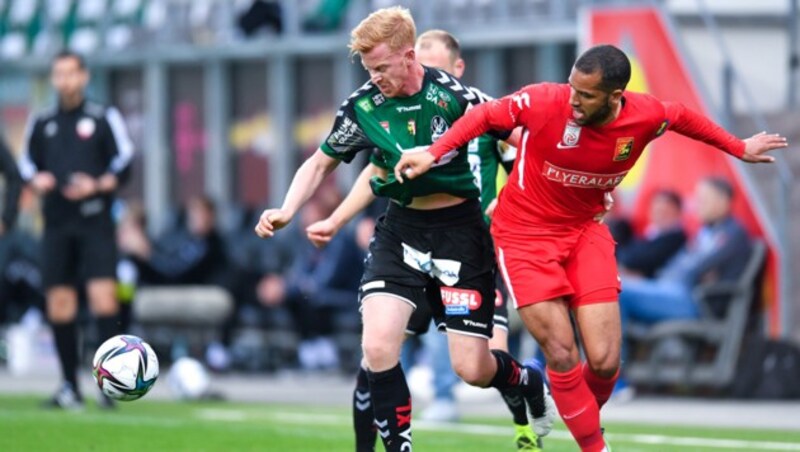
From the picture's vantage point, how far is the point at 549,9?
2020cm

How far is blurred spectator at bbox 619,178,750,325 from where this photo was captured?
1603cm

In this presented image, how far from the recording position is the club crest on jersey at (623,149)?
9023 mm

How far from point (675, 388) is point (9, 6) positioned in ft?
43.9

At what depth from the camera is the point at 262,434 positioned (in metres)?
12.6

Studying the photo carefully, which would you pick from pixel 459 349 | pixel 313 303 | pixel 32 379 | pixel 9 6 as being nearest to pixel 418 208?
pixel 459 349

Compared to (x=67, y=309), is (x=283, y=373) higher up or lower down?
lower down

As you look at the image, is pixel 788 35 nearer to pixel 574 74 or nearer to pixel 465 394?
pixel 465 394

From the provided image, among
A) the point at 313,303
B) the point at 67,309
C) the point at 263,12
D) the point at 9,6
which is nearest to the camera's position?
the point at 67,309

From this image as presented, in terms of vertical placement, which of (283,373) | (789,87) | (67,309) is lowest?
(283,373)

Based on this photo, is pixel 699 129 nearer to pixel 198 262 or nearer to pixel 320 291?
→ pixel 320 291

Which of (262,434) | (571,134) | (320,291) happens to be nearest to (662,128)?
(571,134)

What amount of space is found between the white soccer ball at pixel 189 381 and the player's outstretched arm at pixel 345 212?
6.76 meters

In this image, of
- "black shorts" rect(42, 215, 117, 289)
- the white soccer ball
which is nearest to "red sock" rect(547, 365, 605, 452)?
"black shorts" rect(42, 215, 117, 289)

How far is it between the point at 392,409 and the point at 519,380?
1116 millimetres
